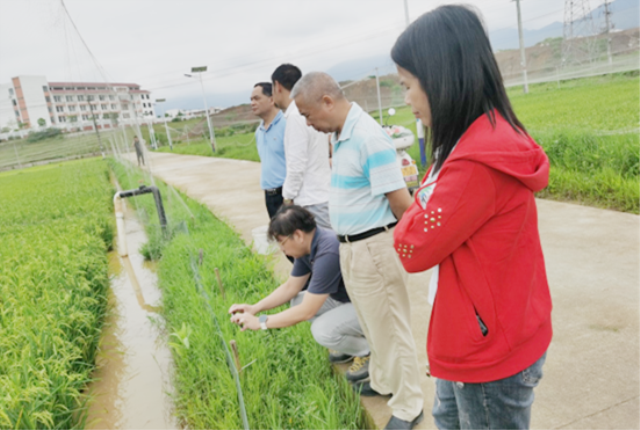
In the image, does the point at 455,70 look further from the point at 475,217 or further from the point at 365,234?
the point at 365,234

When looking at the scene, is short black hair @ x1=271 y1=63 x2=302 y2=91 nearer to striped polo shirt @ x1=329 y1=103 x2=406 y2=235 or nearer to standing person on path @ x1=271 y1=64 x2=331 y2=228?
standing person on path @ x1=271 y1=64 x2=331 y2=228

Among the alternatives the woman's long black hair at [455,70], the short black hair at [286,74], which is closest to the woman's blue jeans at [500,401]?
the woman's long black hair at [455,70]

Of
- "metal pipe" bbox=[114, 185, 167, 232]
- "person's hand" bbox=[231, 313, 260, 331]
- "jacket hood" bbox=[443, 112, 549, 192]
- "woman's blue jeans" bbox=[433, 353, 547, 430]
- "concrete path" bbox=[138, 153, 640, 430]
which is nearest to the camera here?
"jacket hood" bbox=[443, 112, 549, 192]

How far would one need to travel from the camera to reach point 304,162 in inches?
123

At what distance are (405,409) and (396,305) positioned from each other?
46 cm

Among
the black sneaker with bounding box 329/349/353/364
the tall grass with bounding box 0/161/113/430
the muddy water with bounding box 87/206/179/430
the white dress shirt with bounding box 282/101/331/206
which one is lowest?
the muddy water with bounding box 87/206/179/430

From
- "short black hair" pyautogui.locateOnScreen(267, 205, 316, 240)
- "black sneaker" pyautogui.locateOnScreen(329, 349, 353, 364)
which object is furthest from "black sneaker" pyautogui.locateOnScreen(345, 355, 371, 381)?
"short black hair" pyautogui.locateOnScreen(267, 205, 316, 240)

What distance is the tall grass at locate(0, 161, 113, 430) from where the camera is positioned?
8.15 ft

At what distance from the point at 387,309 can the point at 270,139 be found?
2.10m

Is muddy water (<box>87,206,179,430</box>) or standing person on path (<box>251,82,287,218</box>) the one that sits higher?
standing person on path (<box>251,82,287,218</box>)

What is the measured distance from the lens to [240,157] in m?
16.8

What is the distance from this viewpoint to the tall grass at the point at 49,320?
248cm

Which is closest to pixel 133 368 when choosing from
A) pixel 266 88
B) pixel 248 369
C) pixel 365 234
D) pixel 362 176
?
pixel 248 369

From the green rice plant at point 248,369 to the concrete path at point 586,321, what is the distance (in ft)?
0.84
